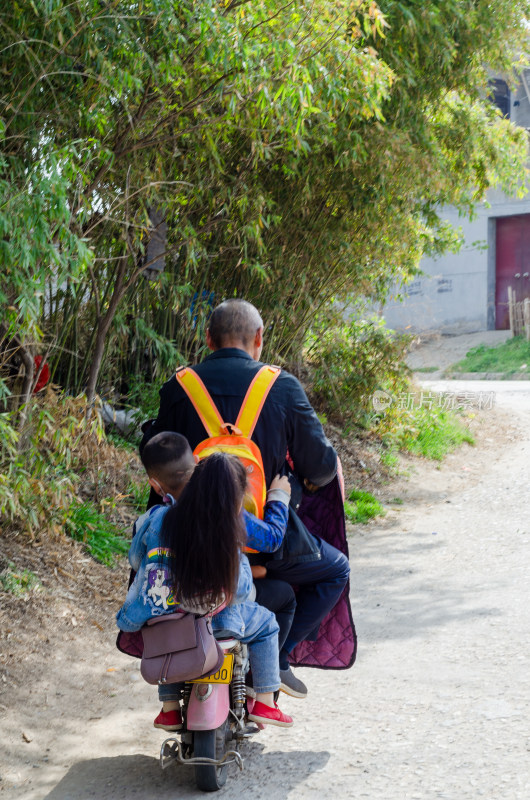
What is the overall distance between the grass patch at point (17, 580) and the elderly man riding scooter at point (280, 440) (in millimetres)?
1880

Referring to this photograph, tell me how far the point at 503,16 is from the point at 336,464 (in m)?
6.37

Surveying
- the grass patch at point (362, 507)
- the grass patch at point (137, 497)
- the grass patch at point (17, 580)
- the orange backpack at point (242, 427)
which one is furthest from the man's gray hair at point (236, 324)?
the grass patch at point (362, 507)

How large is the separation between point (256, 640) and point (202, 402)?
903 mm

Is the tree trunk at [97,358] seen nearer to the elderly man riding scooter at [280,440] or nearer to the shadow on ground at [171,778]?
the elderly man riding scooter at [280,440]

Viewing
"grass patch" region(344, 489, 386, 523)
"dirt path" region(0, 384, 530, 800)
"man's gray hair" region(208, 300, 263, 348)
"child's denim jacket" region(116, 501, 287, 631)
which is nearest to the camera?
"child's denim jacket" region(116, 501, 287, 631)

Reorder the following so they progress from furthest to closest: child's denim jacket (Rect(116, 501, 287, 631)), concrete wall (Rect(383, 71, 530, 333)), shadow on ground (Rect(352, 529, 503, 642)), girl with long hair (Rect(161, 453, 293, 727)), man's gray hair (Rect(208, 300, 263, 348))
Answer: concrete wall (Rect(383, 71, 530, 333)) → shadow on ground (Rect(352, 529, 503, 642)) → man's gray hair (Rect(208, 300, 263, 348)) → child's denim jacket (Rect(116, 501, 287, 631)) → girl with long hair (Rect(161, 453, 293, 727))

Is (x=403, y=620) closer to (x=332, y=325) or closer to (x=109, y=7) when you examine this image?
(x=109, y=7)

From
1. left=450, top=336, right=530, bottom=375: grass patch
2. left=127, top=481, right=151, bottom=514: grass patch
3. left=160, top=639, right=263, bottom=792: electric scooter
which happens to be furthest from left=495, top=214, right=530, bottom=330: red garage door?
left=160, top=639, right=263, bottom=792: electric scooter

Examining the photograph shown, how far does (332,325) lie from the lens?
9.89 metres

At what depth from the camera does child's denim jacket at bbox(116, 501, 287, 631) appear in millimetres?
2986

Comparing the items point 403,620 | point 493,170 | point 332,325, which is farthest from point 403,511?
point 493,170

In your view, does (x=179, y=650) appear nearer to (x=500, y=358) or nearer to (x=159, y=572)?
(x=159, y=572)

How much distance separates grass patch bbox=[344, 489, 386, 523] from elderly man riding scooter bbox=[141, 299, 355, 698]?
4.37 meters

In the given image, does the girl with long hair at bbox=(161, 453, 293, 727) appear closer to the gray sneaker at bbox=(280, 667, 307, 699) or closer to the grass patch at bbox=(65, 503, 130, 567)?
the gray sneaker at bbox=(280, 667, 307, 699)
